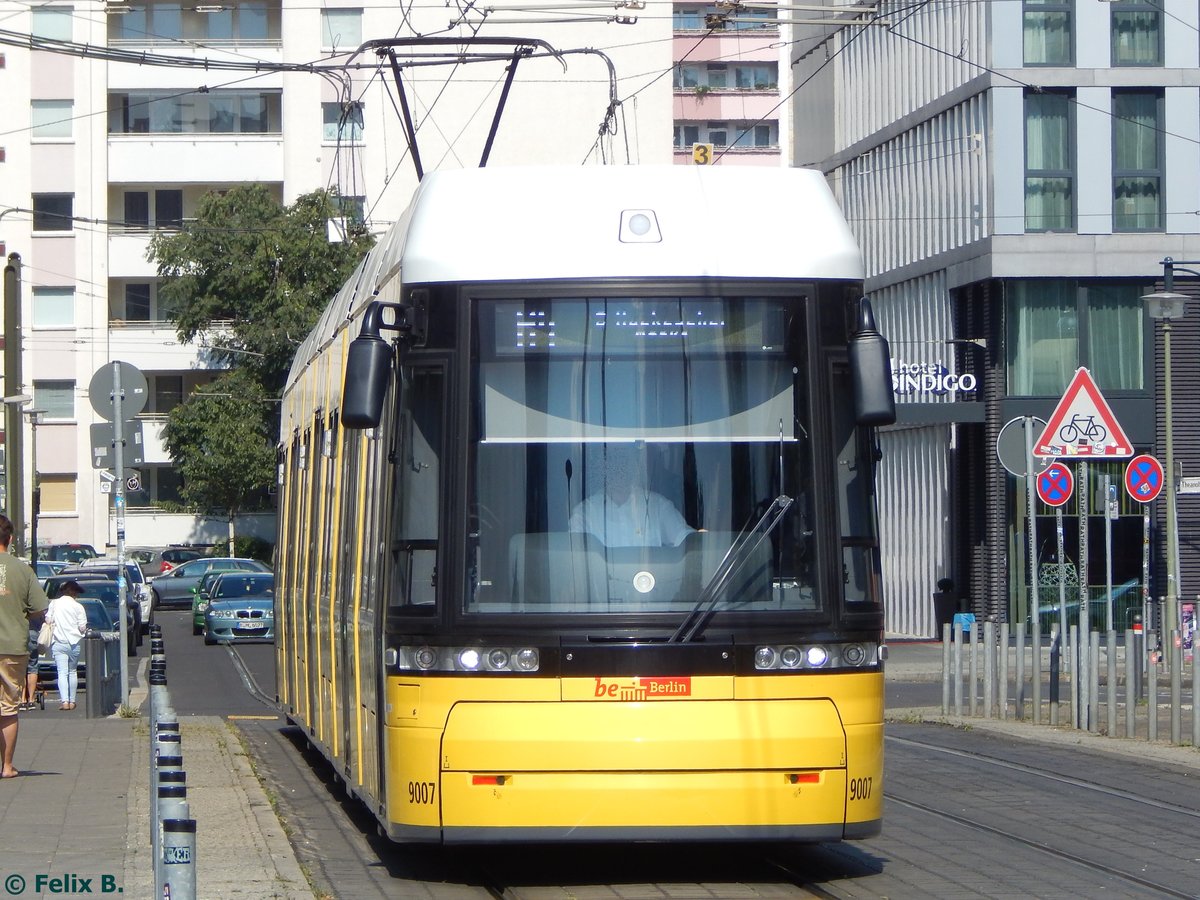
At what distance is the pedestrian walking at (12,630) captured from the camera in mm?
13211

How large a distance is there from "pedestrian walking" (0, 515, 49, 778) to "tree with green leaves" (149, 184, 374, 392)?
43953 millimetres

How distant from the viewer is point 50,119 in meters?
66.8

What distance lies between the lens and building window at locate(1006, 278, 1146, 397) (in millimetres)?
35500

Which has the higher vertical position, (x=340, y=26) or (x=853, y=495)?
(x=340, y=26)

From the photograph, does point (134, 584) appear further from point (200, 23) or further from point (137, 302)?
point (200, 23)

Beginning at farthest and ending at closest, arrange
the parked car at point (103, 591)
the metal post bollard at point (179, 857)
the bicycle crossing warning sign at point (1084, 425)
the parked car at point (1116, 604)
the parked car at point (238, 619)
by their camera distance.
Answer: the parked car at point (238, 619)
the parked car at point (103, 591)
the parked car at point (1116, 604)
the bicycle crossing warning sign at point (1084, 425)
the metal post bollard at point (179, 857)

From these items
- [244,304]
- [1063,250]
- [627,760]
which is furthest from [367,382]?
[244,304]

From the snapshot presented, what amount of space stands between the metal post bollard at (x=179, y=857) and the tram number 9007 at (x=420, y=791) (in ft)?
11.3

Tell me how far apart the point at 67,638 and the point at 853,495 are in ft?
55.8

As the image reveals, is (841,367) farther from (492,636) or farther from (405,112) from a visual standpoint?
(405,112)

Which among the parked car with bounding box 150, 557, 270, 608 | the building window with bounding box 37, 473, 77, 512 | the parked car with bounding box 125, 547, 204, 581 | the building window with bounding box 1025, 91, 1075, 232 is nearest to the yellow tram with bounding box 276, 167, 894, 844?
the building window with bounding box 1025, 91, 1075, 232

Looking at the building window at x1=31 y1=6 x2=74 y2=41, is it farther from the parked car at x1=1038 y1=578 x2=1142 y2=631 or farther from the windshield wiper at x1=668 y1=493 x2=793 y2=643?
the windshield wiper at x1=668 y1=493 x2=793 y2=643

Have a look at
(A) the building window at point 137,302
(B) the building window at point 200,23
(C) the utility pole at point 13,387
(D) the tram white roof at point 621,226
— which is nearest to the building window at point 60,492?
(A) the building window at point 137,302

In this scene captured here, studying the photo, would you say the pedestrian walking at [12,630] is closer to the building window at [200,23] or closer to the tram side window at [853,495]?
the tram side window at [853,495]
